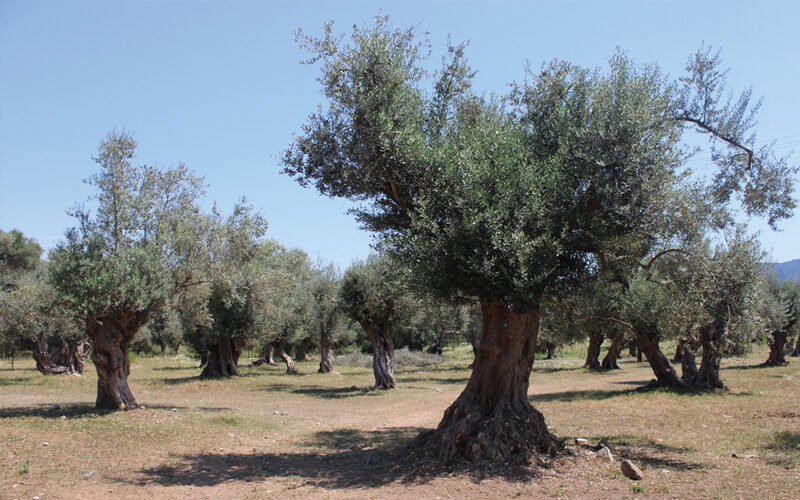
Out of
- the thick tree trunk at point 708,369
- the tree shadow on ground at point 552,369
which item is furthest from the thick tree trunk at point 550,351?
the thick tree trunk at point 708,369

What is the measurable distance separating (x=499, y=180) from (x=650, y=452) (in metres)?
7.03

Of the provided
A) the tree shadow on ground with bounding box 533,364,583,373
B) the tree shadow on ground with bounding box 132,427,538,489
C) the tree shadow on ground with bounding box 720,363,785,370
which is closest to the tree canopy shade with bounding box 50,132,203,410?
the tree shadow on ground with bounding box 132,427,538,489

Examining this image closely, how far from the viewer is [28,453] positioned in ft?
39.5

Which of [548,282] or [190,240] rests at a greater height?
[190,240]

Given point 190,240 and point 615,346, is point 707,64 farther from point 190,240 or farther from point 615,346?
point 615,346

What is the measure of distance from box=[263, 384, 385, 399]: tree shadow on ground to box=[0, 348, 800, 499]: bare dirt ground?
261cm

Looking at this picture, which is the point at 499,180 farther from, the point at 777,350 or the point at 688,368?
the point at 777,350

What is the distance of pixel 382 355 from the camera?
30984 millimetres

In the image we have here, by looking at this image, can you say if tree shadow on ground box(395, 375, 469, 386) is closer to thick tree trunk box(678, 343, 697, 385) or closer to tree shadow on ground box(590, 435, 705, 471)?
thick tree trunk box(678, 343, 697, 385)

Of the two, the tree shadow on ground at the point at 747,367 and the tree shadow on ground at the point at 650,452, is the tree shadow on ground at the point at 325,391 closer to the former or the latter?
the tree shadow on ground at the point at 650,452

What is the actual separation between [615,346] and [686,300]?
32.5m

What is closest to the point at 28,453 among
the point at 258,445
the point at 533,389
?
the point at 258,445

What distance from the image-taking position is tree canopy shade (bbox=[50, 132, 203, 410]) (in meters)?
16.7

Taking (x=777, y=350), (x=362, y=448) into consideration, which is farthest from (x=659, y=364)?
(x=777, y=350)
